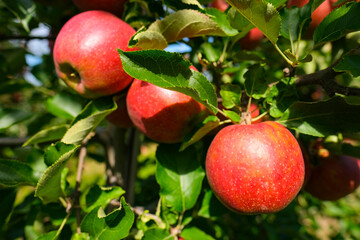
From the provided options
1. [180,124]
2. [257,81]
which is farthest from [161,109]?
[257,81]

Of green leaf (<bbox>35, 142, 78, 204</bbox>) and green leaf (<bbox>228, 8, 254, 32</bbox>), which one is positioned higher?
green leaf (<bbox>228, 8, 254, 32</bbox>)

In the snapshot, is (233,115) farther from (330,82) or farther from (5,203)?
(5,203)

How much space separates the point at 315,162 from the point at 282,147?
1.67 feet

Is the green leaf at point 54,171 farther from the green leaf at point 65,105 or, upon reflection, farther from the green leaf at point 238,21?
the green leaf at point 238,21

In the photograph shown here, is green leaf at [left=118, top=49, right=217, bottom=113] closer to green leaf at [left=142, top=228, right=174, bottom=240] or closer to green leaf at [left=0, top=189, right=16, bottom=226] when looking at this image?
green leaf at [left=142, top=228, right=174, bottom=240]

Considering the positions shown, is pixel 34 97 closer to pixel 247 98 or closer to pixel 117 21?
pixel 117 21

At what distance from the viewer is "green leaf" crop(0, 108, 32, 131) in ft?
3.68

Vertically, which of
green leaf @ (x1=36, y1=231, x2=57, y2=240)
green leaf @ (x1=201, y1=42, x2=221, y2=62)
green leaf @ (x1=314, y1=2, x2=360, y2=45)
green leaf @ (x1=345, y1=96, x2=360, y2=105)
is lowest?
green leaf @ (x1=36, y1=231, x2=57, y2=240)

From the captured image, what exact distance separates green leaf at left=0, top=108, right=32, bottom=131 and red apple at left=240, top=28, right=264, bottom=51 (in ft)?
2.88

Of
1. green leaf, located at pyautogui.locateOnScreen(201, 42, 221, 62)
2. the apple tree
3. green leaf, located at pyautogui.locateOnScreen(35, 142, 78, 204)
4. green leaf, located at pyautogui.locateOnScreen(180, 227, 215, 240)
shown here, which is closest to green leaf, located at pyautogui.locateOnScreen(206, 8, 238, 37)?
the apple tree

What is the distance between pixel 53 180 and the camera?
2.69 feet

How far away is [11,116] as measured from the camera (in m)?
1.15

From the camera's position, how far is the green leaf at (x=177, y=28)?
0.74 meters

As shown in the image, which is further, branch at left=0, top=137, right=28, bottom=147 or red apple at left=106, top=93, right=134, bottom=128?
branch at left=0, top=137, right=28, bottom=147
